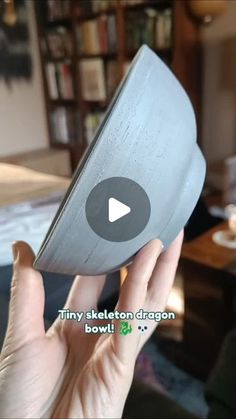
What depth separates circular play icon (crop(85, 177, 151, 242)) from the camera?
29 cm

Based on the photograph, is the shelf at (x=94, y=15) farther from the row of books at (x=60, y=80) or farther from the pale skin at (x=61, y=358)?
the pale skin at (x=61, y=358)

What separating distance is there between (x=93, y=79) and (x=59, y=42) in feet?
1.20

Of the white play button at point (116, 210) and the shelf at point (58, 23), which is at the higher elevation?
the white play button at point (116, 210)

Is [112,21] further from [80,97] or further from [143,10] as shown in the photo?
[80,97]

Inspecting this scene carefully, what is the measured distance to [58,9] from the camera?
2.45 meters

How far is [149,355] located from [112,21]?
1.77m

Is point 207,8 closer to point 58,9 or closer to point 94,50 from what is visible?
point 94,50

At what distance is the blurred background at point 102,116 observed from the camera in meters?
0.68

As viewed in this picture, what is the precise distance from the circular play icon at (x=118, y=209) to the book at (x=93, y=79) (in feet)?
7.16

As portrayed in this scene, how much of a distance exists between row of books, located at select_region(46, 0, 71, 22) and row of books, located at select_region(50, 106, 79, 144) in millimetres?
575

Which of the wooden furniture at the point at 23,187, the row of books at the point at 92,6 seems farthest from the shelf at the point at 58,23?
the wooden furniture at the point at 23,187

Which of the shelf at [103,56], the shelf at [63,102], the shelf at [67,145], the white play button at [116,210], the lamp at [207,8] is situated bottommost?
the shelf at [67,145]

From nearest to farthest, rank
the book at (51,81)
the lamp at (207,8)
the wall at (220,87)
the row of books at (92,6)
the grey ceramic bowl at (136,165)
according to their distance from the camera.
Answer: the grey ceramic bowl at (136,165), the lamp at (207,8), the wall at (220,87), the row of books at (92,6), the book at (51,81)

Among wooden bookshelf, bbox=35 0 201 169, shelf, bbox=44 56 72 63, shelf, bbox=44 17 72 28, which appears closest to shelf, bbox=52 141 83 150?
wooden bookshelf, bbox=35 0 201 169
